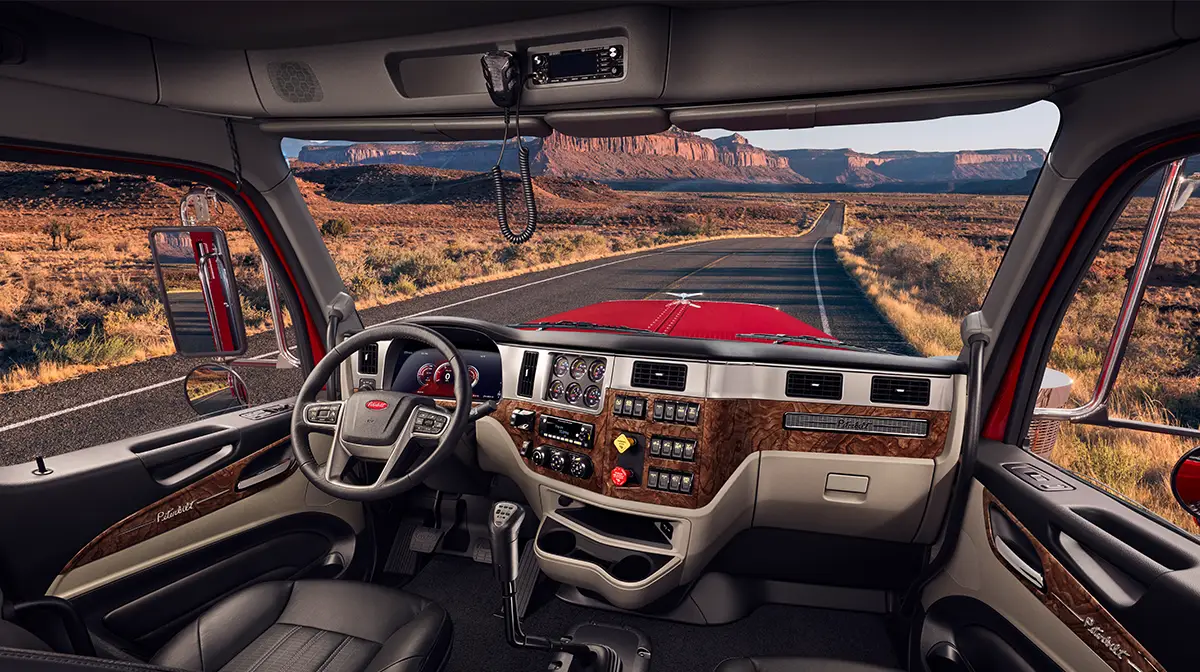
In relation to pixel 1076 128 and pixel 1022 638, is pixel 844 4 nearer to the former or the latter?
pixel 1076 128

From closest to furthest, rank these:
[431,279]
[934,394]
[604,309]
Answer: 1. [934,394]
2. [604,309]
3. [431,279]

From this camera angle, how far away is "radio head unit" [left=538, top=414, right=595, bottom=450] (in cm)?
256

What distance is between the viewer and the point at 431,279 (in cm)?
1401

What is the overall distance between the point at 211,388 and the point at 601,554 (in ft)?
6.30

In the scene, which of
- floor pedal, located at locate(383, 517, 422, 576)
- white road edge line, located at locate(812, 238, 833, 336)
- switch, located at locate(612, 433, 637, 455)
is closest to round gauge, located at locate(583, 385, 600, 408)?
switch, located at locate(612, 433, 637, 455)

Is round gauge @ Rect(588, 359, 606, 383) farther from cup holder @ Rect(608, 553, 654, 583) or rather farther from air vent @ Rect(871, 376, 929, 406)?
air vent @ Rect(871, 376, 929, 406)

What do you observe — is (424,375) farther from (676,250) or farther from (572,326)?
(676,250)

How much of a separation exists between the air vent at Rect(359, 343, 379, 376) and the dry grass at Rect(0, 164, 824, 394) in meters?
0.74

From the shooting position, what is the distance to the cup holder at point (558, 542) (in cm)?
273

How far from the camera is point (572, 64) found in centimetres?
202

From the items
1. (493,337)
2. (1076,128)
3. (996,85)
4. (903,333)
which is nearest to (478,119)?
(493,337)

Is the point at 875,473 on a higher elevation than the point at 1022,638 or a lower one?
higher

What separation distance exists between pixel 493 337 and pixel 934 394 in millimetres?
1819

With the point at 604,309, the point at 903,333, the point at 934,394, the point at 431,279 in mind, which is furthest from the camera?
the point at 431,279
